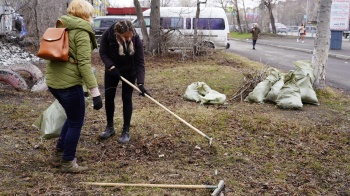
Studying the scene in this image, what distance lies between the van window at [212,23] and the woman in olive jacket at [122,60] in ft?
45.4

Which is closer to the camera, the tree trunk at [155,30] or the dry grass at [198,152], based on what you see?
the dry grass at [198,152]

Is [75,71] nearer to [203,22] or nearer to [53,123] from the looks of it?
[53,123]

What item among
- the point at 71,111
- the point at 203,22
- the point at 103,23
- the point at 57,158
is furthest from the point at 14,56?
the point at 71,111

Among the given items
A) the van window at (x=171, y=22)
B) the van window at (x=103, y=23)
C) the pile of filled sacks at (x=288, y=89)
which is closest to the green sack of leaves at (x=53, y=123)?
the pile of filled sacks at (x=288, y=89)

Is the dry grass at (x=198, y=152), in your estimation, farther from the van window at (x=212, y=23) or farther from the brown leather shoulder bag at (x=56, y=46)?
the van window at (x=212, y=23)

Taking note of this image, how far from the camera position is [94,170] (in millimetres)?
3801

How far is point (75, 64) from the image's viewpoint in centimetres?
347

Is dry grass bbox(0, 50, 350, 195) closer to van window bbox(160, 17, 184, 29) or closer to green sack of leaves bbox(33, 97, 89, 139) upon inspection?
green sack of leaves bbox(33, 97, 89, 139)

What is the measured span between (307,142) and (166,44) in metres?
10.6

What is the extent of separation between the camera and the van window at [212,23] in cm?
1806

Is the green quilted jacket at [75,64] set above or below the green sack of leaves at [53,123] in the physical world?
above

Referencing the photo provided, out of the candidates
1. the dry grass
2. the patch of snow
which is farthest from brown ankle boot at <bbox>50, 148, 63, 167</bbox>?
the patch of snow

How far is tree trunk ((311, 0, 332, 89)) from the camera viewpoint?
25.3 feet

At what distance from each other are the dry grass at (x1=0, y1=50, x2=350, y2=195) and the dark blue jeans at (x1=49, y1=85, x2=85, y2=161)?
0.26m
